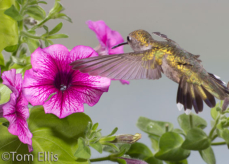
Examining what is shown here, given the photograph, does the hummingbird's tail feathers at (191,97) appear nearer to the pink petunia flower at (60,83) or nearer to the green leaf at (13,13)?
the pink petunia flower at (60,83)

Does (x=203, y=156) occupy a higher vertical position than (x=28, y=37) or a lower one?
lower

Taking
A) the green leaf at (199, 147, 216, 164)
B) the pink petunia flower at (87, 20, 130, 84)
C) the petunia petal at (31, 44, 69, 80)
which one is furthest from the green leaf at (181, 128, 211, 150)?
the petunia petal at (31, 44, 69, 80)

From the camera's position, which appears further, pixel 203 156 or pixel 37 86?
pixel 203 156

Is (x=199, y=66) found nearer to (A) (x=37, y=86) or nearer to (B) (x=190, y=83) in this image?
(B) (x=190, y=83)

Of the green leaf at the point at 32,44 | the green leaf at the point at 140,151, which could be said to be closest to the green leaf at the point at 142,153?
the green leaf at the point at 140,151

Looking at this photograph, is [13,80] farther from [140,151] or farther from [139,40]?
[140,151]

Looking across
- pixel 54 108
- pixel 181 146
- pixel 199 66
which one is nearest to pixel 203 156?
pixel 181 146

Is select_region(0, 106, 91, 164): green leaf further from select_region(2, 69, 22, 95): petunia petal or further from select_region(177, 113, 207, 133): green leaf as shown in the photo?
select_region(177, 113, 207, 133): green leaf
